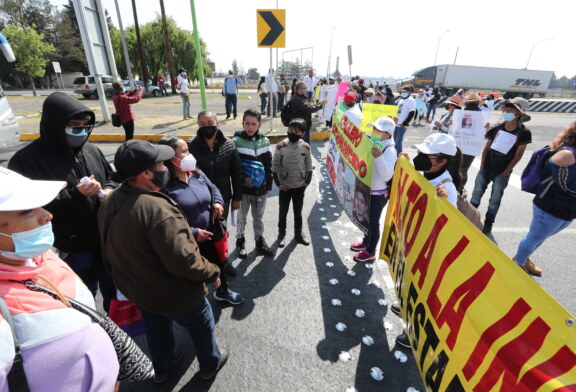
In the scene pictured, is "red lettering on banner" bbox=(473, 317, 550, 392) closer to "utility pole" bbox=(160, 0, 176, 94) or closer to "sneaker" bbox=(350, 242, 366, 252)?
"sneaker" bbox=(350, 242, 366, 252)

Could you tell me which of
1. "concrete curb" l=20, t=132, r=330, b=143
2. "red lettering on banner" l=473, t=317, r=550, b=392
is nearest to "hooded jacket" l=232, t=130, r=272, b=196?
"red lettering on banner" l=473, t=317, r=550, b=392

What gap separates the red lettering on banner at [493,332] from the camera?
1213mm

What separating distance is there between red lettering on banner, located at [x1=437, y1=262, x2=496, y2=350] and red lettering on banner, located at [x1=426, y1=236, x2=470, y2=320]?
74 mm

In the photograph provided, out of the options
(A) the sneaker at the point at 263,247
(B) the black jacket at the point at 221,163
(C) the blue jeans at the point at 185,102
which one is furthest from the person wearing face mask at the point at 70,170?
(C) the blue jeans at the point at 185,102

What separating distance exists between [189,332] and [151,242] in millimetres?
851

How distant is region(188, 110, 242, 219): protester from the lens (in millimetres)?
2941

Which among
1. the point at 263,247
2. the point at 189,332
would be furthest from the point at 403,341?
the point at 263,247

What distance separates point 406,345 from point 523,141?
138 inches

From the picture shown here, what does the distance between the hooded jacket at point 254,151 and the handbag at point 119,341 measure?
2.29m

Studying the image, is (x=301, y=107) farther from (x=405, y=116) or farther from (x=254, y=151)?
(x=254, y=151)

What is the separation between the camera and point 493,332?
132cm

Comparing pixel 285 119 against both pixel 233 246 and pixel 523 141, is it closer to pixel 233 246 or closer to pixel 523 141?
pixel 233 246

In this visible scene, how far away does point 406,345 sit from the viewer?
8.17 ft

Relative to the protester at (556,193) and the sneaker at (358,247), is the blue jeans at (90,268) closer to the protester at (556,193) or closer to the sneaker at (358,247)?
the sneaker at (358,247)
